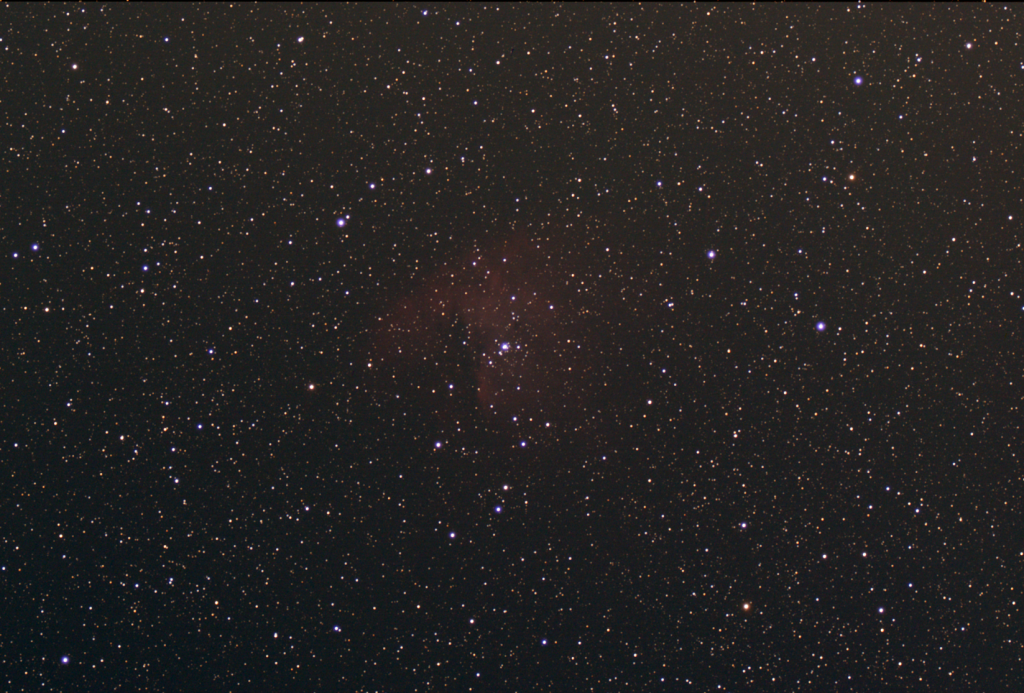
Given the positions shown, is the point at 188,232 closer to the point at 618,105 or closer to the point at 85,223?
the point at 85,223

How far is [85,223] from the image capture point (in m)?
0.39

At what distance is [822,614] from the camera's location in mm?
395

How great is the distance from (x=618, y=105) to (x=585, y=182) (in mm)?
52

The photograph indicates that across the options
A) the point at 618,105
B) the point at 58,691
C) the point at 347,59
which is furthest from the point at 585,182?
the point at 58,691

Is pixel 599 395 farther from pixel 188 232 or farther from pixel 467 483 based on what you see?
pixel 188 232

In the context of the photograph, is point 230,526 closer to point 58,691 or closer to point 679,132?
point 58,691

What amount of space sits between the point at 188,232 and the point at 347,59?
15 centimetres

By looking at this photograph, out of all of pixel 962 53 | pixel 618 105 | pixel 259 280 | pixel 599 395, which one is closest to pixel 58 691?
pixel 259 280

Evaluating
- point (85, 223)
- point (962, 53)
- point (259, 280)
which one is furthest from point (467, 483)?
point (962, 53)

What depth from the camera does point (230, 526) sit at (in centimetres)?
39

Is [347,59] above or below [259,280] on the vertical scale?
above

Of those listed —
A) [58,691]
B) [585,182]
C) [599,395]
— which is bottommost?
[58,691]

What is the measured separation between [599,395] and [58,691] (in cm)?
39

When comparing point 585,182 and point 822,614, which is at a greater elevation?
point 585,182
